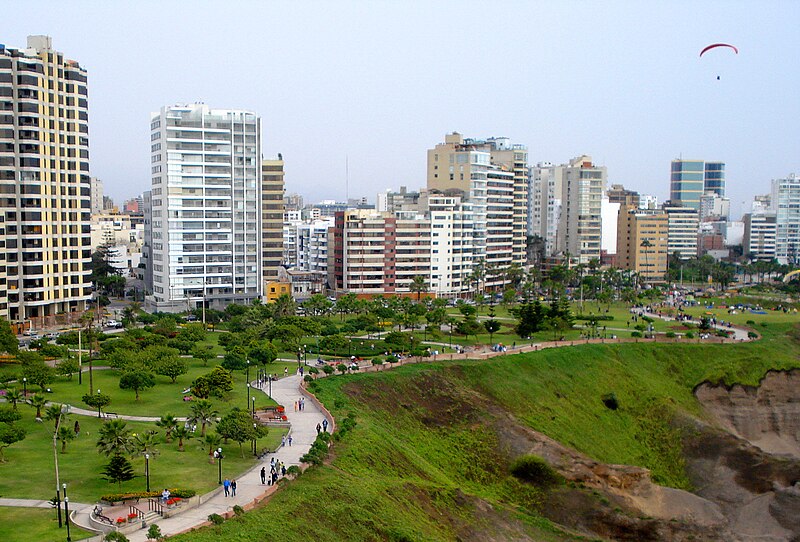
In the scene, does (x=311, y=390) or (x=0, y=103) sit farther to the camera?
(x=0, y=103)

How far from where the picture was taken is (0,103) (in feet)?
335

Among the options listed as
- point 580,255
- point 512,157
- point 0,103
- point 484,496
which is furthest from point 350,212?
point 484,496

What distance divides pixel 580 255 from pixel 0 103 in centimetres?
13184

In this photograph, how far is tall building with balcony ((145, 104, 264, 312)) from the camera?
122 metres

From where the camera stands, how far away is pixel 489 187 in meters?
162

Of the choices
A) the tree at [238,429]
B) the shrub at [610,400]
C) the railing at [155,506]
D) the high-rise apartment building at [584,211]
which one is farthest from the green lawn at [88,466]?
the high-rise apartment building at [584,211]

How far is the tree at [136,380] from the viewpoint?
63094 mm

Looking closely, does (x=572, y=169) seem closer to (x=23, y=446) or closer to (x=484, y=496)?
(x=484, y=496)

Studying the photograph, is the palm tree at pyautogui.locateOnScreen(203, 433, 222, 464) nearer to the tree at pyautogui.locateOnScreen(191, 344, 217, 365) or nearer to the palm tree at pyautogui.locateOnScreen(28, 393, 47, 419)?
the palm tree at pyautogui.locateOnScreen(28, 393, 47, 419)

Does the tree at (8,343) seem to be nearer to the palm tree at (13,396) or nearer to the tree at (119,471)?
the palm tree at (13,396)

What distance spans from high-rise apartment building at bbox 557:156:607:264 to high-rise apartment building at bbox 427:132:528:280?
2196 cm

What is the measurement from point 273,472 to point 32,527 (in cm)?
1269

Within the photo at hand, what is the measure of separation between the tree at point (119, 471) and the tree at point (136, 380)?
1878 cm

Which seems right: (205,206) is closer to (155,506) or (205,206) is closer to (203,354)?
(203,354)
